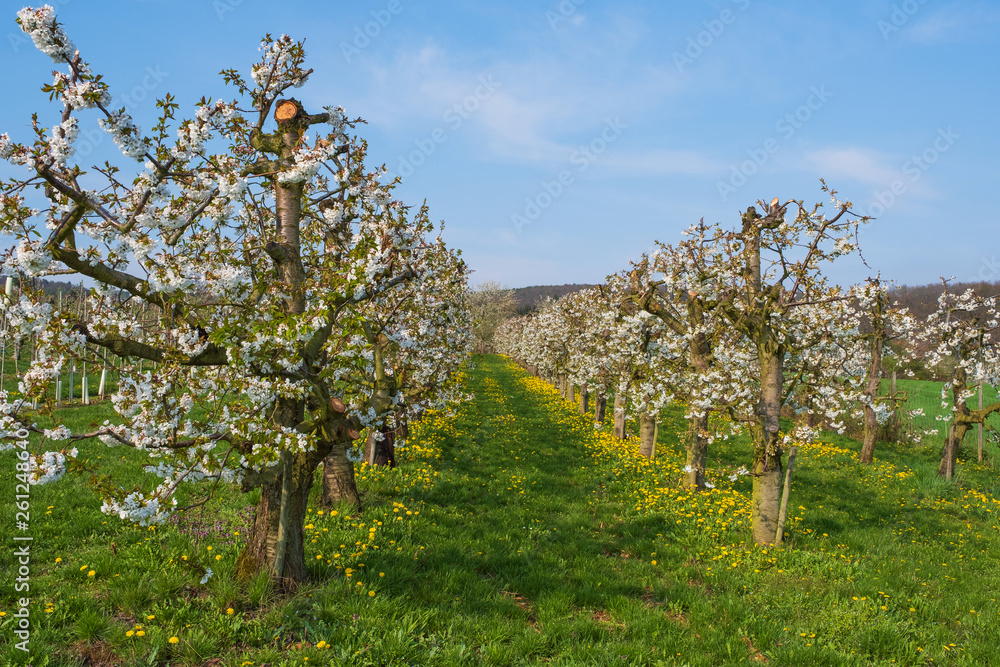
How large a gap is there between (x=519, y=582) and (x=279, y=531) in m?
3.45

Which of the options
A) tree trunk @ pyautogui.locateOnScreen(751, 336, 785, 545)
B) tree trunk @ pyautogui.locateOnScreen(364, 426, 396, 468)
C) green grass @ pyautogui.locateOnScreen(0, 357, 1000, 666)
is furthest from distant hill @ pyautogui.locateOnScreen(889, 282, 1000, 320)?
tree trunk @ pyautogui.locateOnScreen(364, 426, 396, 468)

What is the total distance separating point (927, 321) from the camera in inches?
704

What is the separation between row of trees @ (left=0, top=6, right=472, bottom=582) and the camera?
4.41 meters

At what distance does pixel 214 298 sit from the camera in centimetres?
657

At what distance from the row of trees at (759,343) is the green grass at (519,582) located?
73.2 inches

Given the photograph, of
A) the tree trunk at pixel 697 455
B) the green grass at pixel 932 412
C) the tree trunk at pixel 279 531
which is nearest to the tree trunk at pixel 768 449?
the tree trunk at pixel 697 455

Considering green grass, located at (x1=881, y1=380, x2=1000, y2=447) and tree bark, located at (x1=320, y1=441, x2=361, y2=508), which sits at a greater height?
tree bark, located at (x1=320, y1=441, x2=361, y2=508)

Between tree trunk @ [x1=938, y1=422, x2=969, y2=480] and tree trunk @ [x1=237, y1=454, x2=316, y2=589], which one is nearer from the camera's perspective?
tree trunk @ [x1=237, y1=454, x2=316, y2=589]

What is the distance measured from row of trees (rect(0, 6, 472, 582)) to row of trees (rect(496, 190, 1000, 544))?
704 centimetres

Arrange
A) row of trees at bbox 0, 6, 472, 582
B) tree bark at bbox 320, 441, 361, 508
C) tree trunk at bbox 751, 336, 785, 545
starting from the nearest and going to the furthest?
row of trees at bbox 0, 6, 472, 582
tree bark at bbox 320, 441, 361, 508
tree trunk at bbox 751, 336, 785, 545

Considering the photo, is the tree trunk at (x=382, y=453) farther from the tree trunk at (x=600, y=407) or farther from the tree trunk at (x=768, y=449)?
the tree trunk at (x=600, y=407)

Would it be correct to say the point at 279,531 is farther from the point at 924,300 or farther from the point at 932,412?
the point at 932,412

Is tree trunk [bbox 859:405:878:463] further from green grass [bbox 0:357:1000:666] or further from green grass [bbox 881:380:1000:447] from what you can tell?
green grass [bbox 0:357:1000:666]

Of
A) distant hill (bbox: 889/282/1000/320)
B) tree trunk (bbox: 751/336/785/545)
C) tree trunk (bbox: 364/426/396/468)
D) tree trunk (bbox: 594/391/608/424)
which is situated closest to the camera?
tree trunk (bbox: 751/336/785/545)
